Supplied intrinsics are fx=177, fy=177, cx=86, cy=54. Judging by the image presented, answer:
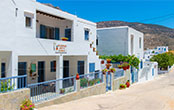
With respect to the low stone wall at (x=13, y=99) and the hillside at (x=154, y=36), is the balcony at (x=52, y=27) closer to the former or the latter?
the low stone wall at (x=13, y=99)

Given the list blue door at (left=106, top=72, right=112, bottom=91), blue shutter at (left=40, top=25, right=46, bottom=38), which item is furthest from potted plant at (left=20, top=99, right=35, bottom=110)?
blue door at (left=106, top=72, right=112, bottom=91)

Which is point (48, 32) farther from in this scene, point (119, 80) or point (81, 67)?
point (119, 80)

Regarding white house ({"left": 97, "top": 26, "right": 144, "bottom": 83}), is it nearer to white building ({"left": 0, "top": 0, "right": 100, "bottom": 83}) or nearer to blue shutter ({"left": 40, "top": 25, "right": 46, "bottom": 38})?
white building ({"left": 0, "top": 0, "right": 100, "bottom": 83})

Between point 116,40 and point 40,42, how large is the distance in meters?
17.3

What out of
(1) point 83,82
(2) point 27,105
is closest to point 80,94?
(1) point 83,82

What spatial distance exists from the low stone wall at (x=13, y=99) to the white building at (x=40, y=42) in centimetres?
209

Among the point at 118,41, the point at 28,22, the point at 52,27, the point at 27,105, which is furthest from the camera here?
the point at 118,41

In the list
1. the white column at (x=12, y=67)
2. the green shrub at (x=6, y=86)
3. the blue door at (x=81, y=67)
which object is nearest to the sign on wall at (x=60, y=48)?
the white column at (x=12, y=67)

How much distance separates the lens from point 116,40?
27562 mm

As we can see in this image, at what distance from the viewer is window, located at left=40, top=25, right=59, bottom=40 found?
51.6 feet

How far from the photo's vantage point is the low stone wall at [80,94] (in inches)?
401

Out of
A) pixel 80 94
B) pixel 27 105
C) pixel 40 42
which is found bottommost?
pixel 80 94

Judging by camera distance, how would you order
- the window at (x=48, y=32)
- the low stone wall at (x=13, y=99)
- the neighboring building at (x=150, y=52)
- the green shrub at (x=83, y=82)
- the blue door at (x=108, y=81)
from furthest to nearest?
the neighboring building at (x=150, y=52) < the blue door at (x=108, y=81) < the window at (x=48, y=32) < the green shrub at (x=83, y=82) < the low stone wall at (x=13, y=99)

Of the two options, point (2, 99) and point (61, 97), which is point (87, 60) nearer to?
point (61, 97)
